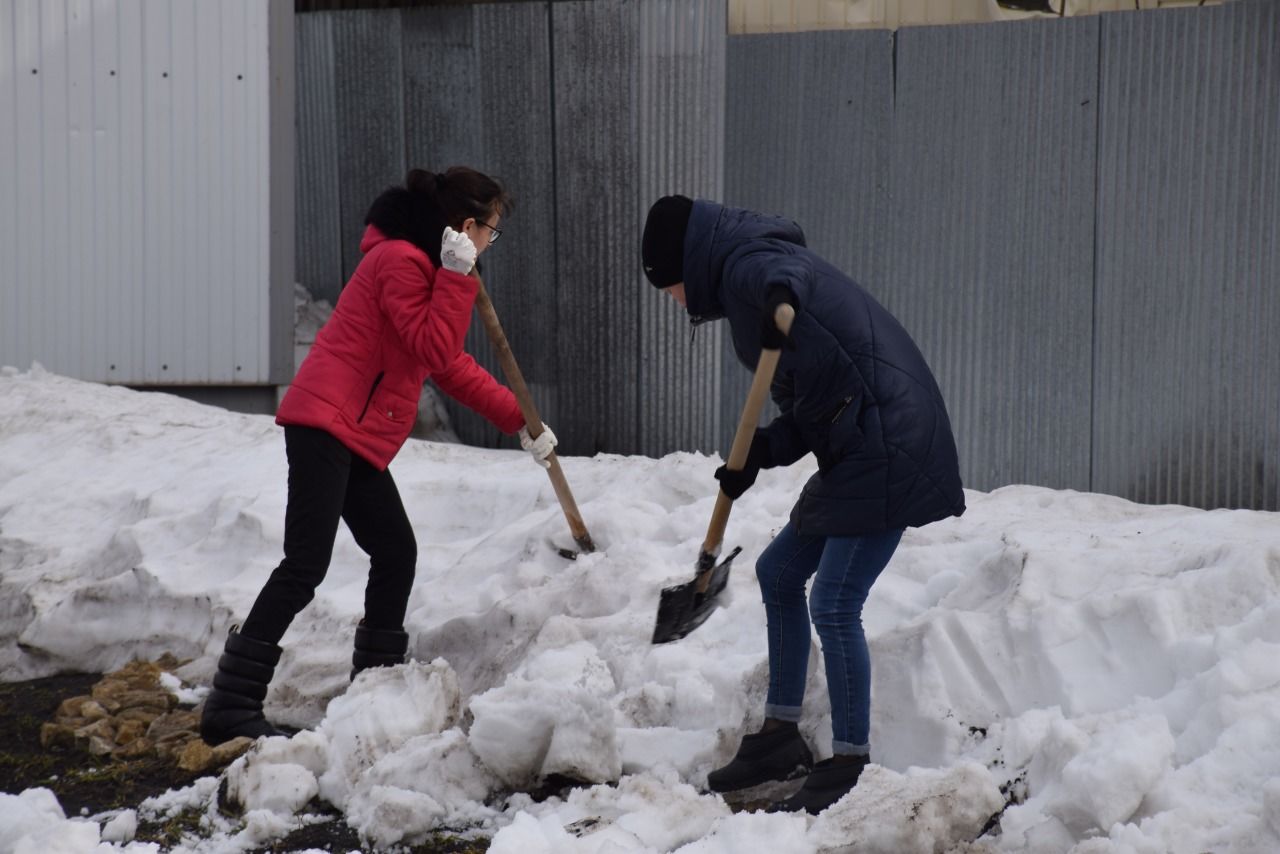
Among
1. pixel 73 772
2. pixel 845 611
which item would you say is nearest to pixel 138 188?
pixel 73 772

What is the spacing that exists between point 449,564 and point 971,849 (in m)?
2.88

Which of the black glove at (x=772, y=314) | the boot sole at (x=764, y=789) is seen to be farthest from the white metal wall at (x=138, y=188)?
the black glove at (x=772, y=314)

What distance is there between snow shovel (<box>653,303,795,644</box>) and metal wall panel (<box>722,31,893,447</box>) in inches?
136

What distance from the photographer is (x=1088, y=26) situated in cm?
750

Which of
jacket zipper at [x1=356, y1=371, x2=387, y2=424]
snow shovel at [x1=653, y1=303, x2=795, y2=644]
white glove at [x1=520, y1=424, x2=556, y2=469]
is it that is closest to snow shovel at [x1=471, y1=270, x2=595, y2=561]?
white glove at [x1=520, y1=424, x2=556, y2=469]

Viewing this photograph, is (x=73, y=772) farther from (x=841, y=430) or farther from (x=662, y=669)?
(x=841, y=430)

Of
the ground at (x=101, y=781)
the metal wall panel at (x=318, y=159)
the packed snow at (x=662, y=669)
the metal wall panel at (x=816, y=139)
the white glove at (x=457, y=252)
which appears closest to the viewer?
the packed snow at (x=662, y=669)

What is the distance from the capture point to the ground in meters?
3.79

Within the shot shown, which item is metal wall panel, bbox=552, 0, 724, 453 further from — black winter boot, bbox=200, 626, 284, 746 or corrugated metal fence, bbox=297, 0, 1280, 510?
black winter boot, bbox=200, 626, 284, 746

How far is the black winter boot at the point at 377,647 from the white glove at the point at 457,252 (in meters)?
1.23

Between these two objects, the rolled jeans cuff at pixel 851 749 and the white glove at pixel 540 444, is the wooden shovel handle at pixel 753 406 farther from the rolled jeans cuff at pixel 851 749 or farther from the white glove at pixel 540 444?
the white glove at pixel 540 444

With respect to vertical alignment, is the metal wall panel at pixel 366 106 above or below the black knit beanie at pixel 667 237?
above

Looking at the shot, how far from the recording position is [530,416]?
529 centimetres

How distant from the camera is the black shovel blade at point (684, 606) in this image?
181 inches
